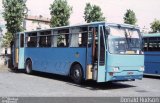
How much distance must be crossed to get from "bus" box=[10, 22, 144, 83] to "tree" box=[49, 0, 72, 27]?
1359 cm

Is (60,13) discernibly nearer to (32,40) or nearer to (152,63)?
(32,40)

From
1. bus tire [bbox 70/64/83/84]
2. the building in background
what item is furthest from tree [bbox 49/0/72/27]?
the building in background

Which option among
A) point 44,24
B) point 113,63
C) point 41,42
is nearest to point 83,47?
point 113,63

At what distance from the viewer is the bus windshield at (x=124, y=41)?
43.4 feet

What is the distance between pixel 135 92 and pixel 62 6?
2037 cm

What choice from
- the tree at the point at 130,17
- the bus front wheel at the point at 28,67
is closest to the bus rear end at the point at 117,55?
the bus front wheel at the point at 28,67

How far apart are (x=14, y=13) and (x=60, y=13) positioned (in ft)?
16.7

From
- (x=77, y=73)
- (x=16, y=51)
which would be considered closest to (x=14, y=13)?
(x=16, y=51)

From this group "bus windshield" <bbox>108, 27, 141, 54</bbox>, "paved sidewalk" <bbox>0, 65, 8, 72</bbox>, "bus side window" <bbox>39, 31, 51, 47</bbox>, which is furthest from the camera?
"paved sidewalk" <bbox>0, 65, 8, 72</bbox>

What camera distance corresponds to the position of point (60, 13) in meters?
31.8

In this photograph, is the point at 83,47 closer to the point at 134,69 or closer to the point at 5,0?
the point at 134,69

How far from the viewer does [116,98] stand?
1099cm

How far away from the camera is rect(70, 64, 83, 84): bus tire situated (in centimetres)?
1477

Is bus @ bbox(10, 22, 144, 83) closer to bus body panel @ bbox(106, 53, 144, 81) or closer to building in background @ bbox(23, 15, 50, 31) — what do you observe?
bus body panel @ bbox(106, 53, 144, 81)
